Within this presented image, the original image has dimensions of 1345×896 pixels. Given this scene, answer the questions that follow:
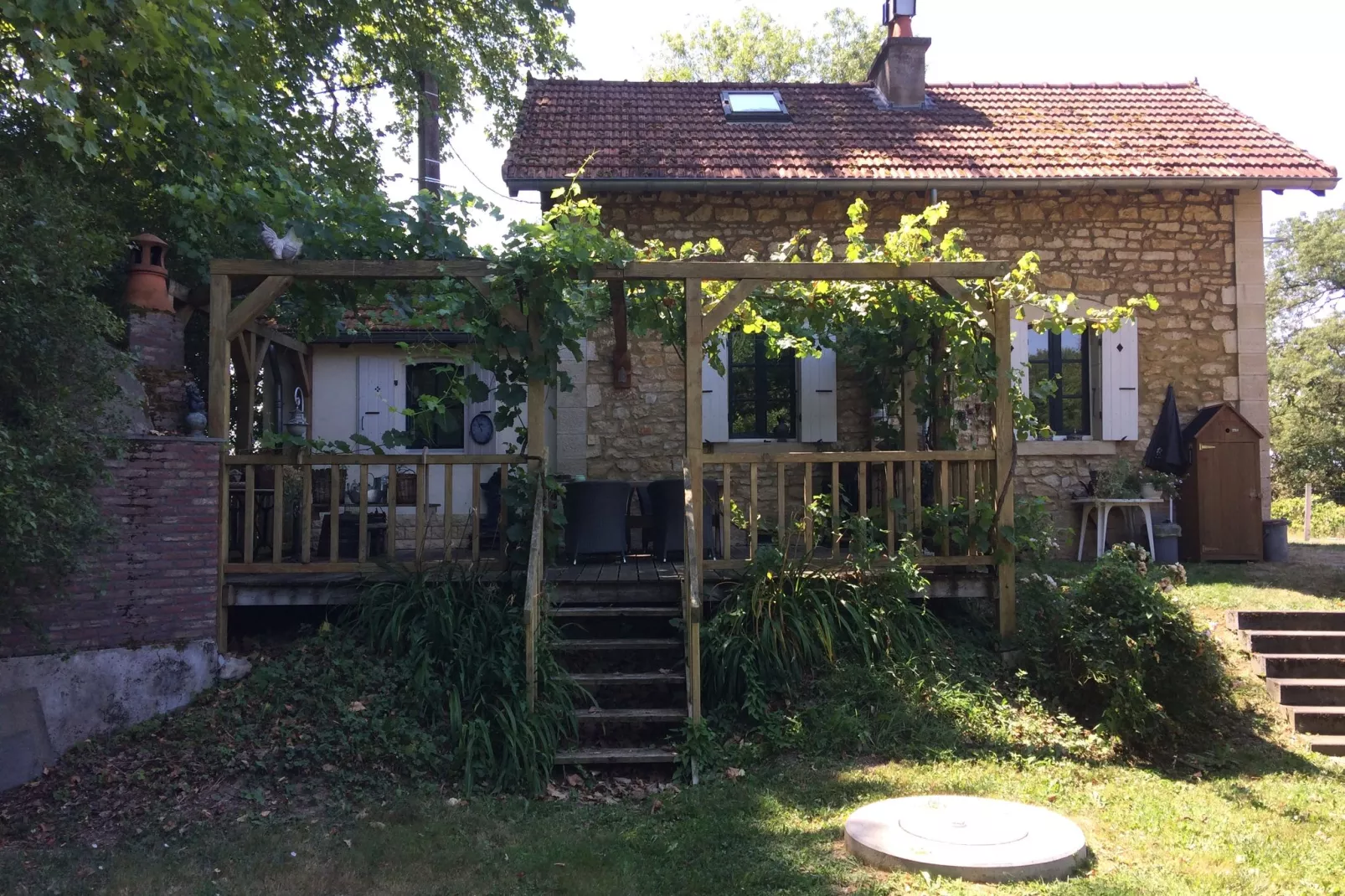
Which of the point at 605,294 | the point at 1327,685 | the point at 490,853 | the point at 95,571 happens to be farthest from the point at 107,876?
the point at 1327,685

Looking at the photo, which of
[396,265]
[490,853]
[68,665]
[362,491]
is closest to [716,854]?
[490,853]

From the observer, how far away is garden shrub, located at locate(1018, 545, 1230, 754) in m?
6.13

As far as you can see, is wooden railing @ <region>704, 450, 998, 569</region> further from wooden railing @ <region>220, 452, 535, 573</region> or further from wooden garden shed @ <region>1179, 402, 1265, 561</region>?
wooden garden shed @ <region>1179, 402, 1265, 561</region>

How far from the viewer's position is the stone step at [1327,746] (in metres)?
6.35

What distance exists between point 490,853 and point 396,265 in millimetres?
3892

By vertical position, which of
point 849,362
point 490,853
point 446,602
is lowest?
point 490,853

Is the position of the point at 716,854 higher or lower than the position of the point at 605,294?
lower

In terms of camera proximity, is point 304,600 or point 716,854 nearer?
point 716,854

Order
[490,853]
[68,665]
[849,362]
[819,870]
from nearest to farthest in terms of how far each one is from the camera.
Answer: [819,870], [490,853], [68,665], [849,362]

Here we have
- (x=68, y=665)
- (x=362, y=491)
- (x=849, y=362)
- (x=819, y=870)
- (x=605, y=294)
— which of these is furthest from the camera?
(x=849, y=362)

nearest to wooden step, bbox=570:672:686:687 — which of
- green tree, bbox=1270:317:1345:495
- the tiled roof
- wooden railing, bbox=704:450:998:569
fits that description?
wooden railing, bbox=704:450:998:569

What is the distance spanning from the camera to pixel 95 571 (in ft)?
19.8

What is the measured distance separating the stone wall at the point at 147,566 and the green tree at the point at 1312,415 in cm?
2330

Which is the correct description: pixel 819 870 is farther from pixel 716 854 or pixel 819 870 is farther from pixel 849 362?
pixel 849 362
